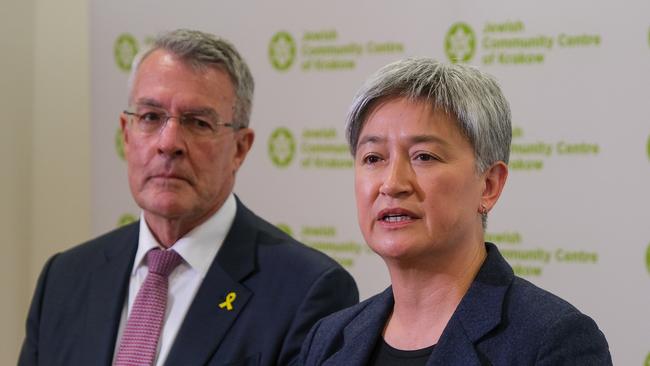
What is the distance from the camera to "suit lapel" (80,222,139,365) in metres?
3.01

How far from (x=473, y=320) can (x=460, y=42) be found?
2123 mm

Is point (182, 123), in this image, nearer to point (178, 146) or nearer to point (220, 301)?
point (178, 146)

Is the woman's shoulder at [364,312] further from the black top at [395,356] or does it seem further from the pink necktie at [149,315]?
the pink necktie at [149,315]

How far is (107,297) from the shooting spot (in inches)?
123

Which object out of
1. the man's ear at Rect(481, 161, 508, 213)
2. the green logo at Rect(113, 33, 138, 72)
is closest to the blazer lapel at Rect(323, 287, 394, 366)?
the man's ear at Rect(481, 161, 508, 213)

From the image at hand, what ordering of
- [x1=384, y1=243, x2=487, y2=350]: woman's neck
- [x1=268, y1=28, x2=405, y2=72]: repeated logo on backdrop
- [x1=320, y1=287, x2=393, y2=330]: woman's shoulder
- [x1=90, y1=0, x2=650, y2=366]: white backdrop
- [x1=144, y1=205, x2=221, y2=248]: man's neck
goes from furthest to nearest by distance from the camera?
[x1=268, y1=28, x2=405, y2=72]: repeated logo on backdrop, [x1=90, y1=0, x2=650, y2=366]: white backdrop, [x1=144, y1=205, x2=221, y2=248]: man's neck, [x1=320, y1=287, x2=393, y2=330]: woman's shoulder, [x1=384, y1=243, x2=487, y2=350]: woman's neck

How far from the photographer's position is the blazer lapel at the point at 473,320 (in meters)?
2.13

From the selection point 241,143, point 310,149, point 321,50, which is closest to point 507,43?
point 321,50

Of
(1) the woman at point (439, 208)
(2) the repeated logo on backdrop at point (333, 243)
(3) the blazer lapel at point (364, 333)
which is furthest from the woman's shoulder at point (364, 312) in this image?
A: (2) the repeated logo on backdrop at point (333, 243)

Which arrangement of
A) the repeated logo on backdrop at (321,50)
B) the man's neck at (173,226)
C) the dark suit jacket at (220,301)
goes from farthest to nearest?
the repeated logo on backdrop at (321,50) < the man's neck at (173,226) < the dark suit jacket at (220,301)

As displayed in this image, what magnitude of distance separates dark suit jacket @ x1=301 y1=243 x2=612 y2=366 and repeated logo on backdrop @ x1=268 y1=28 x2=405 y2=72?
6.73 ft

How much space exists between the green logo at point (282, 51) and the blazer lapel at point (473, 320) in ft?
8.01

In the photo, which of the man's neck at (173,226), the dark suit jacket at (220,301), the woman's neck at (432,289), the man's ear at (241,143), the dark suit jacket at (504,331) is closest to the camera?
the dark suit jacket at (504,331)

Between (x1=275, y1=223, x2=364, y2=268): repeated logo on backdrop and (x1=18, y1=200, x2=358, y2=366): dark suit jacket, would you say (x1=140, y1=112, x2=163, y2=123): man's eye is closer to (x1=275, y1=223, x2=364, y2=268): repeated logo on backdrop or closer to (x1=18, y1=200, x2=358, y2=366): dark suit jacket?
(x1=18, y1=200, x2=358, y2=366): dark suit jacket
